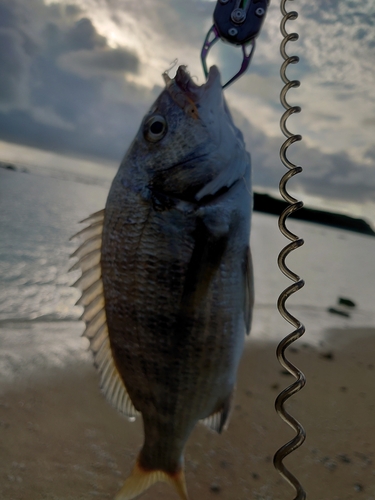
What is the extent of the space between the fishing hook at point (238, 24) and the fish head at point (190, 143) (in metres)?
0.11

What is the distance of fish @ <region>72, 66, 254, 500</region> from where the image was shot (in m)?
1.47

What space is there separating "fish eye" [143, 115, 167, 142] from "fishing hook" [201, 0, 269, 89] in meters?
0.31

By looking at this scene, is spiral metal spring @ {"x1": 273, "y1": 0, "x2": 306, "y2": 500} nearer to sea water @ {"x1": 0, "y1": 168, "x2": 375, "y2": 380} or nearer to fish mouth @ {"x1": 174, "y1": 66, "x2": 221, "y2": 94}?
fish mouth @ {"x1": 174, "y1": 66, "x2": 221, "y2": 94}

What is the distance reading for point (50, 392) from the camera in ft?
13.2

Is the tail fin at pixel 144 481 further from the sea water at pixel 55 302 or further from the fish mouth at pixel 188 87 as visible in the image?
the sea water at pixel 55 302

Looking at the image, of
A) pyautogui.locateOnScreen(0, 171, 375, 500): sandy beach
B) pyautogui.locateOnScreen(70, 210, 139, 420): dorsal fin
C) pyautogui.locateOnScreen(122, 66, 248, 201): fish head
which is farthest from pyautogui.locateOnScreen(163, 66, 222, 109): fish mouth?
pyautogui.locateOnScreen(0, 171, 375, 500): sandy beach

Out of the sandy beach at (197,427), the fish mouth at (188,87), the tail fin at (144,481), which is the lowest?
the sandy beach at (197,427)

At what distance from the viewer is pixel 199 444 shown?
3.51 m

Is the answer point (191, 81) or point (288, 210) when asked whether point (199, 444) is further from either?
point (191, 81)

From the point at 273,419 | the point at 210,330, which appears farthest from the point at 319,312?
the point at 210,330

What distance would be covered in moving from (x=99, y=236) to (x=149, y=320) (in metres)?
0.44

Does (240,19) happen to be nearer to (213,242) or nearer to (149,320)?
(213,242)

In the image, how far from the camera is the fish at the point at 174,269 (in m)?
1.47

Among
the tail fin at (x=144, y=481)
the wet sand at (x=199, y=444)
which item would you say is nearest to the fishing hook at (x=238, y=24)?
the tail fin at (x=144, y=481)
